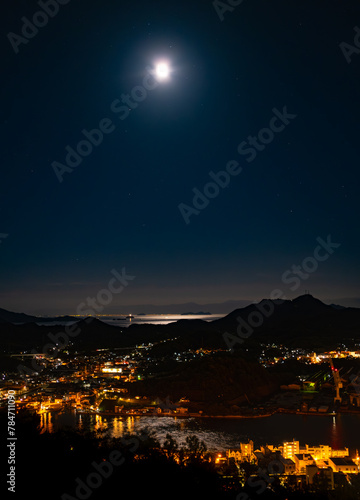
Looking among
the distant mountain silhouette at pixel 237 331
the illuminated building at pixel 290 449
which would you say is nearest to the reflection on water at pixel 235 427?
the illuminated building at pixel 290 449

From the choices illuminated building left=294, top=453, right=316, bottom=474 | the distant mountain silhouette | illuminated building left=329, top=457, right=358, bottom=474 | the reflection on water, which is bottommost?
the reflection on water

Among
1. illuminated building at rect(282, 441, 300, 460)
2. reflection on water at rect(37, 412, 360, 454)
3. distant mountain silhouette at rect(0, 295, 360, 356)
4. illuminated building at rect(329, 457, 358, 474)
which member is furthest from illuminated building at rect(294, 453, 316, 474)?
distant mountain silhouette at rect(0, 295, 360, 356)

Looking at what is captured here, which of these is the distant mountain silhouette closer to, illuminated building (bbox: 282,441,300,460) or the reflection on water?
the reflection on water

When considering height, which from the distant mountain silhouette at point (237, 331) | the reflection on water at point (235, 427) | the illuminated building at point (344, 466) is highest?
the distant mountain silhouette at point (237, 331)

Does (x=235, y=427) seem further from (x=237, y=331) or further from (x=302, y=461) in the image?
(x=237, y=331)

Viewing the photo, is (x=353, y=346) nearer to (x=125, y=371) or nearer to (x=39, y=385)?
(x=125, y=371)

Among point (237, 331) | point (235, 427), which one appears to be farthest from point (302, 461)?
point (237, 331)

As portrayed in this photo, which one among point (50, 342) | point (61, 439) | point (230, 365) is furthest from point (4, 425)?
point (50, 342)

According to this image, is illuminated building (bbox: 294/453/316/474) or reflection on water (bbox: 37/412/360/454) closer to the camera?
illuminated building (bbox: 294/453/316/474)

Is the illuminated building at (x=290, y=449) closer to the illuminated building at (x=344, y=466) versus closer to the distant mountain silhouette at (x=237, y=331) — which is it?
the illuminated building at (x=344, y=466)
